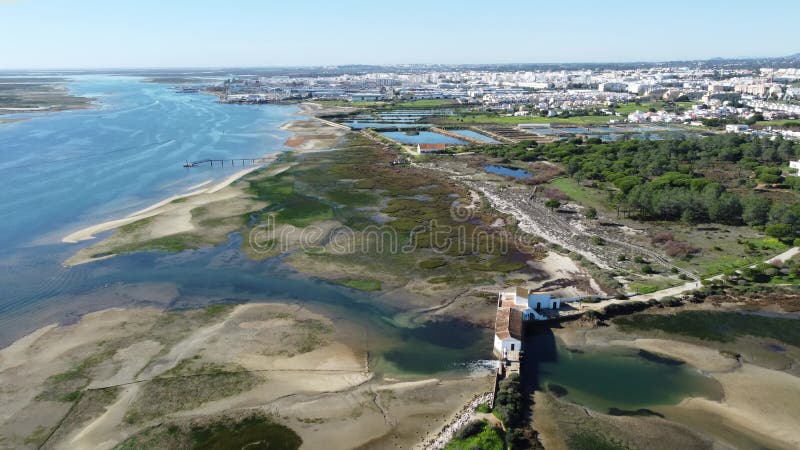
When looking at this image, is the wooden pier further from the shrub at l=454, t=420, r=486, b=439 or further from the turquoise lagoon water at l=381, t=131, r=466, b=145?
the shrub at l=454, t=420, r=486, b=439

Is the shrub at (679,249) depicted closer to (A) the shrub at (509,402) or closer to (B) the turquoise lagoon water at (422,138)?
(A) the shrub at (509,402)

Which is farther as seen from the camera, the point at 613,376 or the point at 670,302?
the point at 670,302

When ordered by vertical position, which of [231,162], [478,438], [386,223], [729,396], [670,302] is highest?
[231,162]

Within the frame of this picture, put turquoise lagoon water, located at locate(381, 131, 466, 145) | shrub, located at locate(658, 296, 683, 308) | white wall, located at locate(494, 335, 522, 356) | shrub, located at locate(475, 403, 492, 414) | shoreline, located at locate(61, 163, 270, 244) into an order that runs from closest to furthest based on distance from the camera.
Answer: shrub, located at locate(475, 403, 492, 414) → white wall, located at locate(494, 335, 522, 356) → shrub, located at locate(658, 296, 683, 308) → shoreline, located at locate(61, 163, 270, 244) → turquoise lagoon water, located at locate(381, 131, 466, 145)

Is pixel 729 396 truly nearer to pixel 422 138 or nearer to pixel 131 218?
pixel 131 218

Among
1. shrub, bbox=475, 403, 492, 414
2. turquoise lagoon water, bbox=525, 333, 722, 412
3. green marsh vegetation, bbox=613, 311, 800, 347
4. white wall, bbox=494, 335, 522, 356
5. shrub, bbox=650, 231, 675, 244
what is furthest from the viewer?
shrub, bbox=650, 231, 675, 244

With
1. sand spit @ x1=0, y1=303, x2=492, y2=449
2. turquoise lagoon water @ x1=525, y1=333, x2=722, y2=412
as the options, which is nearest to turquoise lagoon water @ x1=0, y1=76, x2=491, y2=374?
sand spit @ x1=0, y1=303, x2=492, y2=449

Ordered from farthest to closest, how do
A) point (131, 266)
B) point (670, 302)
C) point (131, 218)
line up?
point (131, 218), point (131, 266), point (670, 302)

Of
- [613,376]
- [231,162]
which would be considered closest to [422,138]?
[231,162]

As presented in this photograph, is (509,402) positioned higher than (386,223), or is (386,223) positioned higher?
(386,223)
